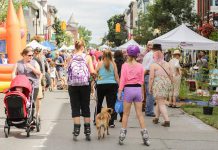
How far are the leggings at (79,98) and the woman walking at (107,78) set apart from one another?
1.52 metres

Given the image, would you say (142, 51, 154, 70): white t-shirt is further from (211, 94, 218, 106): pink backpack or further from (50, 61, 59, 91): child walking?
(50, 61, 59, 91): child walking

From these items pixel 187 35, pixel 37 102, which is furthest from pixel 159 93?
pixel 187 35

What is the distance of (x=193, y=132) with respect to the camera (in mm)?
12219

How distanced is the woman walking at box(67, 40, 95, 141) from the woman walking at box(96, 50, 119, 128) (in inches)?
53.6

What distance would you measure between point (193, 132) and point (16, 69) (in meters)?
3.84

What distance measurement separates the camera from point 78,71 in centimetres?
1044

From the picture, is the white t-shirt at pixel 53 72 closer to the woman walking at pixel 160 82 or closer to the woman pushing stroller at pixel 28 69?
the woman walking at pixel 160 82

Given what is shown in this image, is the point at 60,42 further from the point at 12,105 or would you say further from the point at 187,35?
the point at 12,105

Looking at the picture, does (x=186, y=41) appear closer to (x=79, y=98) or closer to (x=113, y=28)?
(x=79, y=98)

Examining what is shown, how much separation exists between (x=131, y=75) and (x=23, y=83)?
2.17 meters

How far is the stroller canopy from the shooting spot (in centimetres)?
1105

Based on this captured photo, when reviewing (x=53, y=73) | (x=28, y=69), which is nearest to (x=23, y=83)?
(x=28, y=69)

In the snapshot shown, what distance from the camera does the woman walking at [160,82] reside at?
12.9m

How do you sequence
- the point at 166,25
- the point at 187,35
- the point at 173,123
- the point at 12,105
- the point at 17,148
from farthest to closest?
the point at 166,25, the point at 187,35, the point at 173,123, the point at 12,105, the point at 17,148
